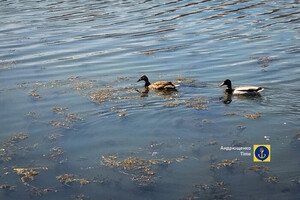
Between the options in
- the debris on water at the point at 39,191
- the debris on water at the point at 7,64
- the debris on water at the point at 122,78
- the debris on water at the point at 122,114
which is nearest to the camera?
the debris on water at the point at 39,191

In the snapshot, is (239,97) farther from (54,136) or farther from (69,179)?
(69,179)

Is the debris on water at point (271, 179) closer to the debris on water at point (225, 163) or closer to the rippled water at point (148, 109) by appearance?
the rippled water at point (148, 109)

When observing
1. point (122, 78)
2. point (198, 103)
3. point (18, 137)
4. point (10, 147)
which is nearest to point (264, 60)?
point (198, 103)

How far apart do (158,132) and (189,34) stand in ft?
41.5

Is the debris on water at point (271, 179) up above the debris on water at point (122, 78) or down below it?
below

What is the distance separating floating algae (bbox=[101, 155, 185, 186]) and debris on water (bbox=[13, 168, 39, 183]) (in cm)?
159

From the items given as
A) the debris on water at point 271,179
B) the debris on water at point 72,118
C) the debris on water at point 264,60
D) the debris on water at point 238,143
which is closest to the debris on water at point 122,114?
the debris on water at point 72,118

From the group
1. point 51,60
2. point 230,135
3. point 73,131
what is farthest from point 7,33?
point 230,135

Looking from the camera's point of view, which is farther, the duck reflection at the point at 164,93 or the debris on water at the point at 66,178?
the duck reflection at the point at 164,93

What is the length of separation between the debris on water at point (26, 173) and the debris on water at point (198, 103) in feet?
17.8

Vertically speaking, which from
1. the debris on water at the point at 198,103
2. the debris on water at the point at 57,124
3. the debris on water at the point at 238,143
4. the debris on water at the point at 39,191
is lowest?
the debris on water at the point at 39,191

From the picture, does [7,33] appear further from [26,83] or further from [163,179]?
[163,179]

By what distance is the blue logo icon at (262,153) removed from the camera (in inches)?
433

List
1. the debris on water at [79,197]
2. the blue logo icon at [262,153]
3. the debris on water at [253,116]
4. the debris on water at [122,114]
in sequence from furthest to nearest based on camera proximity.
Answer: the debris on water at [122,114] → the debris on water at [253,116] → the blue logo icon at [262,153] → the debris on water at [79,197]
